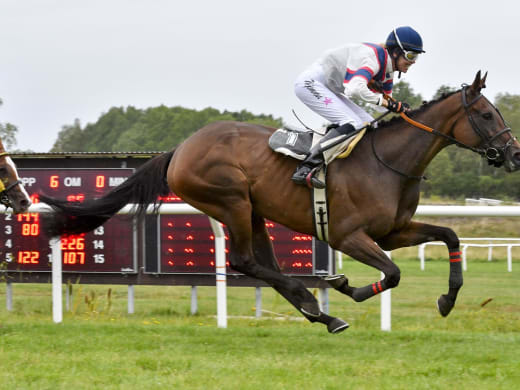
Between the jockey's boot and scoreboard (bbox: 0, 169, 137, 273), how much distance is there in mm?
2862

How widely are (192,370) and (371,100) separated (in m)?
1.94

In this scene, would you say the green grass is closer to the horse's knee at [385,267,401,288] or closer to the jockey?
the horse's knee at [385,267,401,288]

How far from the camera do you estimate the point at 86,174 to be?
708 centimetres

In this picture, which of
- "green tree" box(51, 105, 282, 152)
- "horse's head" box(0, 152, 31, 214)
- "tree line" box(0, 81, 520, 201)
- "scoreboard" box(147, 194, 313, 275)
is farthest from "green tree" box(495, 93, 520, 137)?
"horse's head" box(0, 152, 31, 214)

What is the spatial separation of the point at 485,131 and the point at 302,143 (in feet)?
3.69

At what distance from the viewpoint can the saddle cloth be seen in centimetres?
456

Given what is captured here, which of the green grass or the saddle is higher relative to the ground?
the saddle

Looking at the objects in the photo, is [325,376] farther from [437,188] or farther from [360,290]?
[437,188]

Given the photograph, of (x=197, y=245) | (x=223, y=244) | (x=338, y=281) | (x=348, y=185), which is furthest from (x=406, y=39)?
(x=197, y=245)

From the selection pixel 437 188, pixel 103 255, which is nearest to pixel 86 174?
pixel 103 255

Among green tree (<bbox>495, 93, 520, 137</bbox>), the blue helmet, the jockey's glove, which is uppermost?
green tree (<bbox>495, 93, 520, 137</bbox>)

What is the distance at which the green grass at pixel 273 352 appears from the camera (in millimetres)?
3664

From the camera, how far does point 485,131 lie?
4.46 m

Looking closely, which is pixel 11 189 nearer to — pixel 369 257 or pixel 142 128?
pixel 369 257
